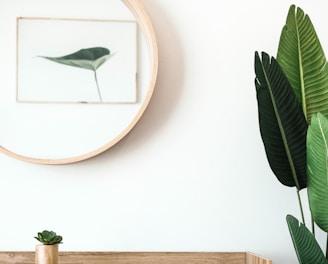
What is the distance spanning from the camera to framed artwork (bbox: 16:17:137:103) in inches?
79.1

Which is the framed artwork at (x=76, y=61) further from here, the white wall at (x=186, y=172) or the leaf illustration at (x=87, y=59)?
the white wall at (x=186, y=172)

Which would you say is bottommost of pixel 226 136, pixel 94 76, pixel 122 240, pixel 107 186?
pixel 122 240

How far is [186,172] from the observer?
205 cm

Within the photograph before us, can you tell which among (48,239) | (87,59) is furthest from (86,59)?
(48,239)

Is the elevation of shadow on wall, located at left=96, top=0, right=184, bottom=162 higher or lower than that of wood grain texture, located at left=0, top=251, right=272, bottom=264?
higher

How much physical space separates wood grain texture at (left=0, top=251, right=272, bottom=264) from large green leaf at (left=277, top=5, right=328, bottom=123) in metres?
0.51

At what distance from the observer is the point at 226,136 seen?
6.81ft

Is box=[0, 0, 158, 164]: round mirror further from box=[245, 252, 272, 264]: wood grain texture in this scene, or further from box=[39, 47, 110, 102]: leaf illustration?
box=[245, 252, 272, 264]: wood grain texture

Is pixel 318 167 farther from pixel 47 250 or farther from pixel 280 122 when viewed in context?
pixel 47 250

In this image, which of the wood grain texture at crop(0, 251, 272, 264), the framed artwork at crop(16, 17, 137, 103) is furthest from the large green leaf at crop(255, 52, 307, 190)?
the framed artwork at crop(16, 17, 137, 103)

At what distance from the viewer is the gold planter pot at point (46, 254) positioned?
1733 mm

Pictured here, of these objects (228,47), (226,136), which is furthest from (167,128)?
(228,47)

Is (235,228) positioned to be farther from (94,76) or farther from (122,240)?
(94,76)

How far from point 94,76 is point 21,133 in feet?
0.98
